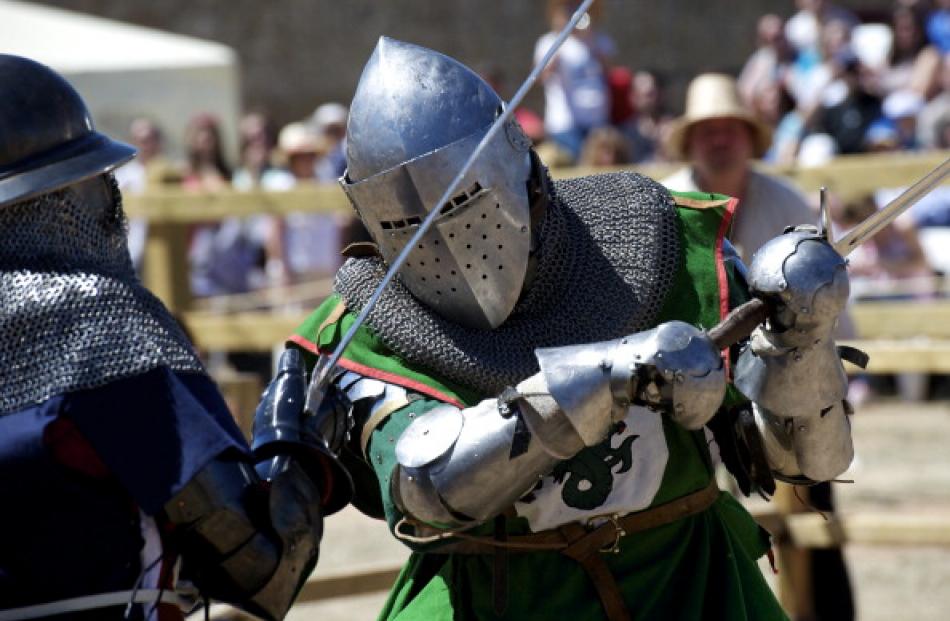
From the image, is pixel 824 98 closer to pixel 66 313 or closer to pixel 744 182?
pixel 744 182

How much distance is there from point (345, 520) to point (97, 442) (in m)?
5.52

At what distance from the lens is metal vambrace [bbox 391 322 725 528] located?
2945 mm

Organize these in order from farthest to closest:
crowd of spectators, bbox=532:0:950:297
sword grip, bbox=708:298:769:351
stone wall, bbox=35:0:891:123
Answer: stone wall, bbox=35:0:891:123 → crowd of spectators, bbox=532:0:950:297 → sword grip, bbox=708:298:769:351

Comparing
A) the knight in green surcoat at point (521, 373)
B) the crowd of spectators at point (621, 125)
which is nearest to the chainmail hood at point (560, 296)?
the knight in green surcoat at point (521, 373)

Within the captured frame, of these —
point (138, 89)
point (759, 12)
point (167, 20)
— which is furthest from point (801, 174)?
point (167, 20)

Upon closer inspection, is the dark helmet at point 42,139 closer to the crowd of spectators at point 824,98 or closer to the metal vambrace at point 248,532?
the metal vambrace at point 248,532

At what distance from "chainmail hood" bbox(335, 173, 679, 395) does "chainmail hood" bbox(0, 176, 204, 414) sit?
62cm

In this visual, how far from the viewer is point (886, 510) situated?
770cm

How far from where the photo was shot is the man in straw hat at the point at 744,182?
5.55m

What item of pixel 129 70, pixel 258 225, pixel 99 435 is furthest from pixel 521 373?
pixel 129 70

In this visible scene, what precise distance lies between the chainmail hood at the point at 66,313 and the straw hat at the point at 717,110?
3.56 metres

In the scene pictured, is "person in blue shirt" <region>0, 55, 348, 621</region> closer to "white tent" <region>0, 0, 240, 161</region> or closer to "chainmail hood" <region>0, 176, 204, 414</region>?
"chainmail hood" <region>0, 176, 204, 414</region>

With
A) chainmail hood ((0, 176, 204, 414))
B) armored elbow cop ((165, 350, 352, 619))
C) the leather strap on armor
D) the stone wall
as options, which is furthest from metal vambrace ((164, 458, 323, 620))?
the stone wall

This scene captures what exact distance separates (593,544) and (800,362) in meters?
0.57
